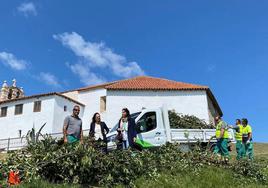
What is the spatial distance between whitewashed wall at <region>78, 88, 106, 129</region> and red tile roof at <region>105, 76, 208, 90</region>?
10.6 feet

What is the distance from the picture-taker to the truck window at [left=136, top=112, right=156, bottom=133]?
1305 cm

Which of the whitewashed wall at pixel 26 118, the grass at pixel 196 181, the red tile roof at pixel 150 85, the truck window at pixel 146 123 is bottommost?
the grass at pixel 196 181

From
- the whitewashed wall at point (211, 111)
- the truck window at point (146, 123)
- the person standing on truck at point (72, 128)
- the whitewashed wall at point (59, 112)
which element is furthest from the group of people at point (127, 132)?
the whitewashed wall at point (59, 112)

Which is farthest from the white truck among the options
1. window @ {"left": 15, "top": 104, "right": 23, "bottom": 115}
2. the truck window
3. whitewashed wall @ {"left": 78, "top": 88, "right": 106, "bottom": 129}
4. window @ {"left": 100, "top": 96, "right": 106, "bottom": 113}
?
window @ {"left": 15, "top": 104, "right": 23, "bottom": 115}

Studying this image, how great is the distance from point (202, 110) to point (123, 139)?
2800cm

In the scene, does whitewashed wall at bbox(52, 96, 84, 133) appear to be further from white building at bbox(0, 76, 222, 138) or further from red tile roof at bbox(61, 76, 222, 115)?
red tile roof at bbox(61, 76, 222, 115)

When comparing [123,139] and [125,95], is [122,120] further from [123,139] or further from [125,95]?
[125,95]

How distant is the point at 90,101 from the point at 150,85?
8.12m

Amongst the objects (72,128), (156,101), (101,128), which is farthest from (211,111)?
(72,128)

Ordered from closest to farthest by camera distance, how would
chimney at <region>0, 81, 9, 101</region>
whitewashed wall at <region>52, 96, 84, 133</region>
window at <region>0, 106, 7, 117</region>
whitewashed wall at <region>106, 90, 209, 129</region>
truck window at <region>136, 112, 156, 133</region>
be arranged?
truck window at <region>136, 112, 156, 133</region>, whitewashed wall at <region>106, 90, 209, 129</region>, whitewashed wall at <region>52, 96, 84, 133</region>, window at <region>0, 106, 7, 117</region>, chimney at <region>0, 81, 9, 101</region>

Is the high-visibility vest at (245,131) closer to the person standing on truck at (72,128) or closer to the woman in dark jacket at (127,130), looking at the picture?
the woman in dark jacket at (127,130)

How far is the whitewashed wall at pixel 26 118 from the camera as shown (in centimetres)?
3903

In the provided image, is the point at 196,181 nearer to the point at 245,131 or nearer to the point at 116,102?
the point at 245,131

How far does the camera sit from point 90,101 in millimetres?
42531
